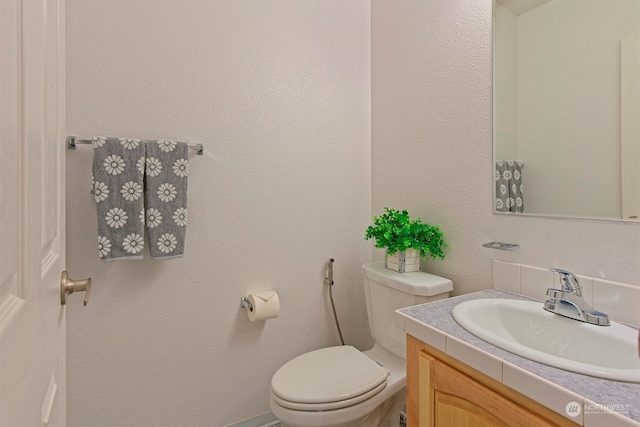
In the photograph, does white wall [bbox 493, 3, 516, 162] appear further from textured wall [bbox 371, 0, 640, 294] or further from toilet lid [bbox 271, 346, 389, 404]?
toilet lid [bbox 271, 346, 389, 404]

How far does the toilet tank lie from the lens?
4.31 feet

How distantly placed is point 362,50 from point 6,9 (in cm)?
179

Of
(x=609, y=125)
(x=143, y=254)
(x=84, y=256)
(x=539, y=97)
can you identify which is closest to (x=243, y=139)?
(x=143, y=254)

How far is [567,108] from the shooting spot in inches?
41.8

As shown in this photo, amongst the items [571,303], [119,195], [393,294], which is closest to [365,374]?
[393,294]

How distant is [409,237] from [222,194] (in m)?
0.86

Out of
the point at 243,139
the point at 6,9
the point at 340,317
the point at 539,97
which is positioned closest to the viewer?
the point at 6,9

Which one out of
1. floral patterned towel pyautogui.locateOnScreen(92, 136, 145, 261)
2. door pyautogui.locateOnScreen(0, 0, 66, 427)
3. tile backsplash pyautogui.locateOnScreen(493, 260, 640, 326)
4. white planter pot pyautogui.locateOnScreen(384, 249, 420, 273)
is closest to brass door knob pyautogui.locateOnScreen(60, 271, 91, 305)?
door pyautogui.locateOnScreen(0, 0, 66, 427)

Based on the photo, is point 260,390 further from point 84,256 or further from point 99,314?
point 84,256

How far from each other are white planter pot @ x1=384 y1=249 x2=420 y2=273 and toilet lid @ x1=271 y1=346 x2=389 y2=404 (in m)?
0.41

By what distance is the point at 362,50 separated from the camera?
187 cm

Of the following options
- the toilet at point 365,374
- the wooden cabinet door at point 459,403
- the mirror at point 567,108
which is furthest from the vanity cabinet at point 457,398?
the mirror at point 567,108

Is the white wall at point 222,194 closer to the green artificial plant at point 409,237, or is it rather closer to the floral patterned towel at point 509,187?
the green artificial plant at point 409,237

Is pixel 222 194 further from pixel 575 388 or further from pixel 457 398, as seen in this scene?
pixel 575 388
